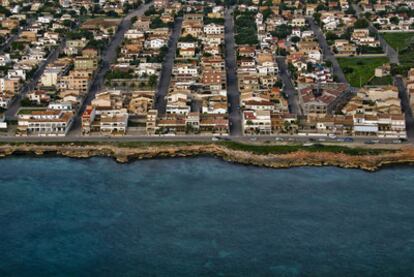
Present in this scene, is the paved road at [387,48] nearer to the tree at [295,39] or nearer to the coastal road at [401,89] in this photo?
the coastal road at [401,89]

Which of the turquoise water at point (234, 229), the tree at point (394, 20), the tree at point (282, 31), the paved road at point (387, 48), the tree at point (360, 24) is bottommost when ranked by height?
the turquoise water at point (234, 229)

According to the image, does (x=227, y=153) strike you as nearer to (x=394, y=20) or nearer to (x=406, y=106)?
(x=406, y=106)

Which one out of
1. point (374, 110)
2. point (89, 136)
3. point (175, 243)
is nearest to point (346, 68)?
point (374, 110)

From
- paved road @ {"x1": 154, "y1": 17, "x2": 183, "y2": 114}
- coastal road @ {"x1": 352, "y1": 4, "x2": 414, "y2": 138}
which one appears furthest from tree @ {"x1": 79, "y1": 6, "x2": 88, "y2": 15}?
coastal road @ {"x1": 352, "y1": 4, "x2": 414, "y2": 138}

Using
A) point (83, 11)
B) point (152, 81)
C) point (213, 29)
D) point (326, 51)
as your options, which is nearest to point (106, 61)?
point (152, 81)

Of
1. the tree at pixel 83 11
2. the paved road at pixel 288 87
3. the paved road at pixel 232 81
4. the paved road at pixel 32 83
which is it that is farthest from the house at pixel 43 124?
the tree at pixel 83 11

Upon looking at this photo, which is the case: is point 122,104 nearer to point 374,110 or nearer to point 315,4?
point 374,110

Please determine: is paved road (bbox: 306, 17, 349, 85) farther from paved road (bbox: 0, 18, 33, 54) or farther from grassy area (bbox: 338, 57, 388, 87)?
paved road (bbox: 0, 18, 33, 54)
